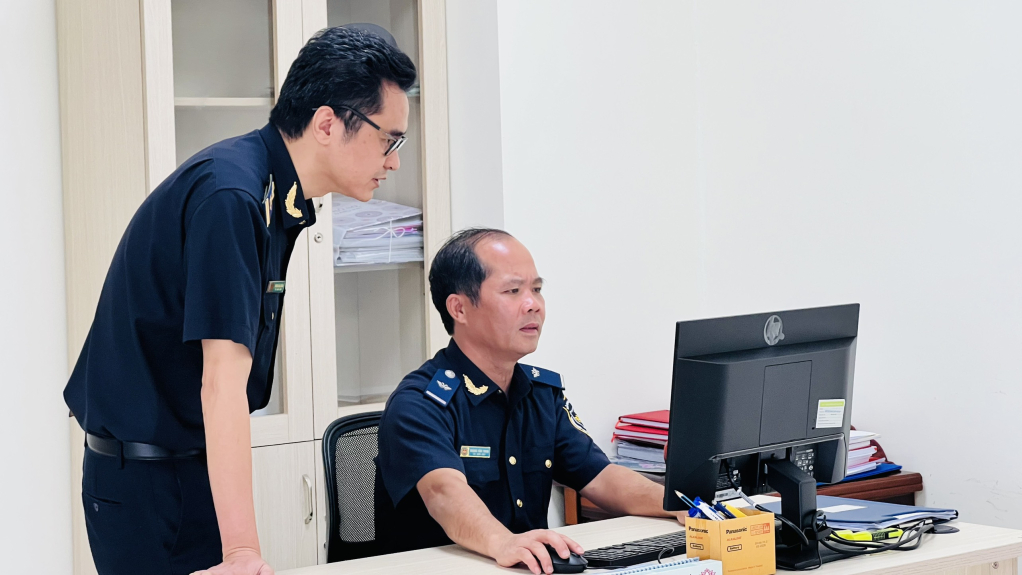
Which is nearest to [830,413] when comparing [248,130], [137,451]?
[137,451]

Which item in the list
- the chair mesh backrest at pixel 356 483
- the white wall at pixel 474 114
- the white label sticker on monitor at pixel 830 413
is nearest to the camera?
the white label sticker on monitor at pixel 830 413

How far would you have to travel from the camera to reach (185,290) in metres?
1.41

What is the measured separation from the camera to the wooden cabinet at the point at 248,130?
2.36 metres

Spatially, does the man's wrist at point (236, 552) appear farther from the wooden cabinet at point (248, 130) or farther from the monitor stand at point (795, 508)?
the wooden cabinet at point (248, 130)

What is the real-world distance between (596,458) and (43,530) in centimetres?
147

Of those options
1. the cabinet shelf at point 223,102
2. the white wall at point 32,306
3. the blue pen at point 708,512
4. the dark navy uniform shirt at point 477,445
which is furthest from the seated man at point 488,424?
the white wall at point 32,306

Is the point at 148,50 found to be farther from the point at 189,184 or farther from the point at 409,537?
the point at 409,537

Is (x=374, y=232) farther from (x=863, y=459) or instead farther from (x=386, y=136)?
Answer: (x=863, y=459)

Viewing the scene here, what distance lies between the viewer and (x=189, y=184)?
142cm

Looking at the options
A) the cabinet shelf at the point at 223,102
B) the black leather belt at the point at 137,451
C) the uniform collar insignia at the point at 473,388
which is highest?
the cabinet shelf at the point at 223,102

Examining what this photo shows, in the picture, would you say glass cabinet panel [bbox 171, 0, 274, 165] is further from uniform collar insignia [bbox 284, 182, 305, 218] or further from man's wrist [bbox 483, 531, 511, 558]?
man's wrist [bbox 483, 531, 511, 558]

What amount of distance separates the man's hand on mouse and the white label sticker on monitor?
0.47m

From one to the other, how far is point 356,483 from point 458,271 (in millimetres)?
495

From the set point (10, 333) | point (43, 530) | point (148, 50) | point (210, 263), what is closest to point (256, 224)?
point (210, 263)
